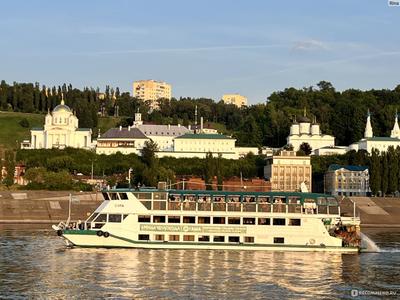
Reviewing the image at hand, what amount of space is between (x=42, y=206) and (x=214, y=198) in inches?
2108

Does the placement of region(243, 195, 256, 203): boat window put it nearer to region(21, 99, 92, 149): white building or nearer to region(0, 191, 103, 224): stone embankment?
region(0, 191, 103, 224): stone embankment

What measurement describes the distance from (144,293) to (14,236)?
118 feet

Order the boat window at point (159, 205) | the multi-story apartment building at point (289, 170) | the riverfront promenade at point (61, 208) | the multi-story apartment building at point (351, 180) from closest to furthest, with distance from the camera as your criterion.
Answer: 1. the boat window at point (159, 205)
2. the riverfront promenade at point (61, 208)
3. the multi-story apartment building at point (351, 180)
4. the multi-story apartment building at point (289, 170)

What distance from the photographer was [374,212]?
393 feet

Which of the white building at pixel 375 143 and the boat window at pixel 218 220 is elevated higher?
the white building at pixel 375 143

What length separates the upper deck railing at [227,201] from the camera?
208 feet

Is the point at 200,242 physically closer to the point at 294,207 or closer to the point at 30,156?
the point at 294,207

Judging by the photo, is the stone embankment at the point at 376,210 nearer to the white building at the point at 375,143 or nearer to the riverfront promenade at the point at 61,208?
the riverfront promenade at the point at 61,208

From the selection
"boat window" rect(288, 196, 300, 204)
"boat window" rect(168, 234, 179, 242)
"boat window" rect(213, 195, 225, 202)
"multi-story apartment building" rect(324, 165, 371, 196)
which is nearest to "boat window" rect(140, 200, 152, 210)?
"boat window" rect(168, 234, 179, 242)

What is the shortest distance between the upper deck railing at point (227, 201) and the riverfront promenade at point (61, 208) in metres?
37.6

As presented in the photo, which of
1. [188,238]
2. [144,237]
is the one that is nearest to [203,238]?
[188,238]

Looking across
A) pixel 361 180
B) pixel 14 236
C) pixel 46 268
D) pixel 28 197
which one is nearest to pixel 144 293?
pixel 46 268

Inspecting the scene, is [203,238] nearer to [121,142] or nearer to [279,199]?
[279,199]

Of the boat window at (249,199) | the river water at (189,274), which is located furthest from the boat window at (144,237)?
the boat window at (249,199)
